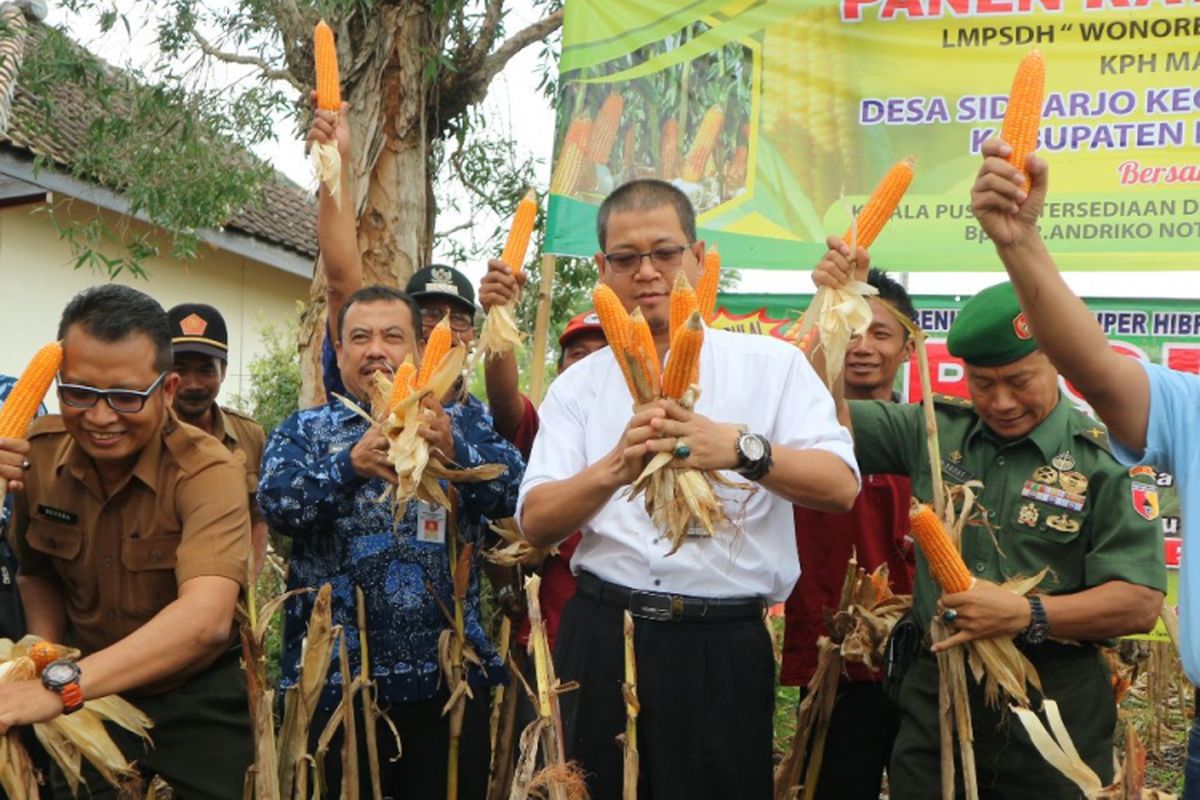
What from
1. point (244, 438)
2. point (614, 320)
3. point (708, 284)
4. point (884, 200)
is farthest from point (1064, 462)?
point (244, 438)

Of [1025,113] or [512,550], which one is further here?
[512,550]

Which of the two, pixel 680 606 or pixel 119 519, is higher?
pixel 119 519

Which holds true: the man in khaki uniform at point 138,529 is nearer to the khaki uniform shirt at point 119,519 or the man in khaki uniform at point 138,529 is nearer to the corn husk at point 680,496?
the khaki uniform shirt at point 119,519

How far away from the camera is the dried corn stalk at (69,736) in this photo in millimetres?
2746

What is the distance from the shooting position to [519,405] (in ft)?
14.8

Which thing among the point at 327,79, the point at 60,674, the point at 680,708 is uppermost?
the point at 327,79

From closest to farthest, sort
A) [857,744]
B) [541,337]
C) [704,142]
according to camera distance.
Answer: [857,744] < [541,337] < [704,142]

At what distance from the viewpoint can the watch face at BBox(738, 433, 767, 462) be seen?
286 cm

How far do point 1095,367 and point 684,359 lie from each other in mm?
847

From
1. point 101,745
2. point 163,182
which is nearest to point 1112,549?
point 101,745

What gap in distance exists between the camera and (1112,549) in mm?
3451

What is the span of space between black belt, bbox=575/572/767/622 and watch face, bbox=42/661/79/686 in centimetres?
124

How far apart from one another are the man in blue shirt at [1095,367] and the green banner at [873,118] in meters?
2.83

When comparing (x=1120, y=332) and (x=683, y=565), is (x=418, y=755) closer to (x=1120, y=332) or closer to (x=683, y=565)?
(x=683, y=565)
